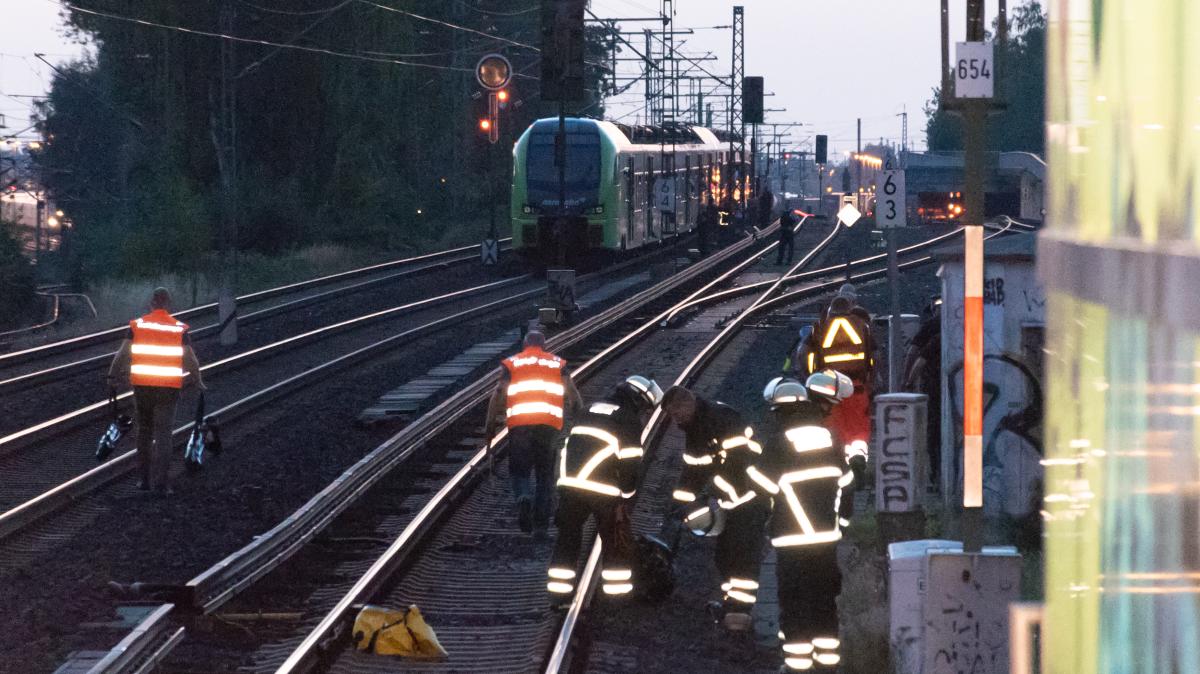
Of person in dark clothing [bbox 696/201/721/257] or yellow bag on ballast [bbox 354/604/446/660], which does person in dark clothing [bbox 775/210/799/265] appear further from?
yellow bag on ballast [bbox 354/604/446/660]

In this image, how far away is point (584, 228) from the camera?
3553cm

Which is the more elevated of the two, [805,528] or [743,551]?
[805,528]

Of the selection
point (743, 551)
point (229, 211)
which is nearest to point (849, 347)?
point (743, 551)

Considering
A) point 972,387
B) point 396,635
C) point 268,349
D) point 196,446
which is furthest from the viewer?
point 268,349

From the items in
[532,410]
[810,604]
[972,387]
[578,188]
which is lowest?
[810,604]

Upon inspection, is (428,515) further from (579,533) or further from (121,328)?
(121,328)

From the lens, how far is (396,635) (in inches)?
359

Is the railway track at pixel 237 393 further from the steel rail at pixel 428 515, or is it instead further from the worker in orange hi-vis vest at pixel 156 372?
the steel rail at pixel 428 515

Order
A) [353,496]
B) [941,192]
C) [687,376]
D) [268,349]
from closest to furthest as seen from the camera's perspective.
Answer: [353,496] < [687,376] < [268,349] < [941,192]

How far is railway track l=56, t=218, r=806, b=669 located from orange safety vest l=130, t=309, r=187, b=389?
63.5 inches

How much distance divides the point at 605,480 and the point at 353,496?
4.10 m

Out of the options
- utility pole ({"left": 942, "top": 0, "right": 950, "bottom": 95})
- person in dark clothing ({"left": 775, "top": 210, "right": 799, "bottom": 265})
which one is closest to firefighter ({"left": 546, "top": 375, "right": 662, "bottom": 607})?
utility pole ({"left": 942, "top": 0, "right": 950, "bottom": 95})

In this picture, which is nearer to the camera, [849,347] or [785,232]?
[849,347]

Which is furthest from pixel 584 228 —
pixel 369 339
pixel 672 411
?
pixel 672 411
